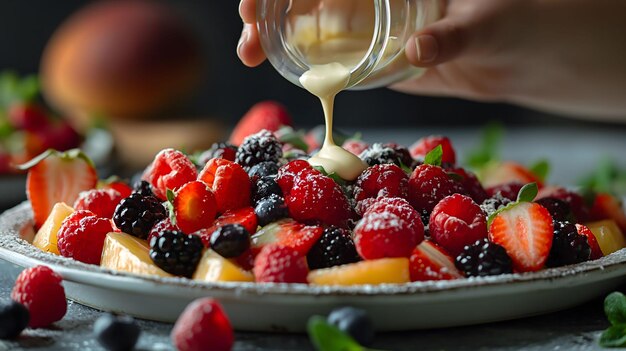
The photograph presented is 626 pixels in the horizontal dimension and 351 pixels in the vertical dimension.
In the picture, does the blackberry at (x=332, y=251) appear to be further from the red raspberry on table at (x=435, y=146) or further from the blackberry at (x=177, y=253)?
the red raspberry on table at (x=435, y=146)

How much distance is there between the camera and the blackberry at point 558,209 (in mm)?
1739

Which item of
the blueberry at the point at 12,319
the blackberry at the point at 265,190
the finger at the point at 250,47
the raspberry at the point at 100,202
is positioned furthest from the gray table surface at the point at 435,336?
the finger at the point at 250,47

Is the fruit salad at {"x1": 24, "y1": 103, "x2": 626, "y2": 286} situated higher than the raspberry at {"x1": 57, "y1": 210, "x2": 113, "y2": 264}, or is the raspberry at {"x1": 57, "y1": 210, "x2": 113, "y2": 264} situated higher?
the fruit salad at {"x1": 24, "y1": 103, "x2": 626, "y2": 286}

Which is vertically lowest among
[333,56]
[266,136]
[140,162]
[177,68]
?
[140,162]

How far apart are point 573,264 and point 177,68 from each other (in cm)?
349

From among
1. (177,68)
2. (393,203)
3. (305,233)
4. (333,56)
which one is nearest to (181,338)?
(305,233)

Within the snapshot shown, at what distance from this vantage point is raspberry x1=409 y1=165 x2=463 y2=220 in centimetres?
162

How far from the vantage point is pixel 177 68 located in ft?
15.3

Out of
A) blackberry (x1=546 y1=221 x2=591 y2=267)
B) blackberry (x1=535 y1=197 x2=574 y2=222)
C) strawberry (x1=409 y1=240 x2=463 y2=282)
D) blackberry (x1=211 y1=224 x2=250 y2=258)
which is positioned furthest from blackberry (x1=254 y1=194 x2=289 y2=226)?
blackberry (x1=535 y1=197 x2=574 y2=222)

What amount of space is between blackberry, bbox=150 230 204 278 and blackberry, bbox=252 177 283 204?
0.20m

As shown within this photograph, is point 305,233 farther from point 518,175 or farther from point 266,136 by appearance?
point 518,175

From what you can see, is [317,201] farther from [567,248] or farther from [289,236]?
[567,248]

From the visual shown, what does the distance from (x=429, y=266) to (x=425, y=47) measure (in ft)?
1.71

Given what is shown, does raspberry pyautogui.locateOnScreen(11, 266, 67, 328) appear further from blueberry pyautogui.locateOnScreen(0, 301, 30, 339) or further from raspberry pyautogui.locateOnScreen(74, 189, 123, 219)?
raspberry pyautogui.locateOnScreen(74, 189, 123, 219)
